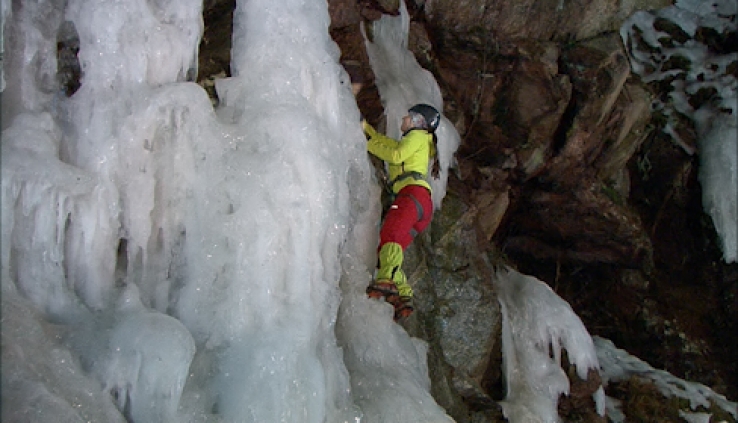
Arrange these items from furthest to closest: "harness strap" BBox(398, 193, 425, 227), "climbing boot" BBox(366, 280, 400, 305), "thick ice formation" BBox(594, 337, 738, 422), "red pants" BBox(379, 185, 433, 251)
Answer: "thick ice formation" BBox(594, 337, 738, 422) < "harness strap" BBox(398, 193, 425, 227) < "red pants" BBox(379, 185, 433, 251) < "climbing boot" BBox(366, 280, 400, 305)

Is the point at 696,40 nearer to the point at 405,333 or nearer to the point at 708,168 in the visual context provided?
the point at 708,168

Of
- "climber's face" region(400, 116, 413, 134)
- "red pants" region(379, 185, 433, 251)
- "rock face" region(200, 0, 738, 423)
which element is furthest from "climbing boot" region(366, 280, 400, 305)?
"climber's face" region(400, 116, 413, 134)

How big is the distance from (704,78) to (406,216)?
291 inches

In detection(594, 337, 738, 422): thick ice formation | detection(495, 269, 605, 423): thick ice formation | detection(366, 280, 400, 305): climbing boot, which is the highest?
detection(366, 280, 400, 305): climbing boot

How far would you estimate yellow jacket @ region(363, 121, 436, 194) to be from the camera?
4656 mm

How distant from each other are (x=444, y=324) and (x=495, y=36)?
313 centimetres

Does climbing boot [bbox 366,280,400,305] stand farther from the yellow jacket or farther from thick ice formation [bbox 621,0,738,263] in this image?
thick ice formation [bbox 621,0,738,263]

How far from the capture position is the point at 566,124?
728cm

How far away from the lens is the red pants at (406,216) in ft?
14.6

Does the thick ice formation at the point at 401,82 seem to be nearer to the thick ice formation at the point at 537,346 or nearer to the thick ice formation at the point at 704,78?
the thick ice formation at the point at 537,346

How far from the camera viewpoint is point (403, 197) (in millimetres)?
4602

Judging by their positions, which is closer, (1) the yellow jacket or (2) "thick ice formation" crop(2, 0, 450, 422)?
(2) "thick ice formation" crop(2, 0, 450, 422)

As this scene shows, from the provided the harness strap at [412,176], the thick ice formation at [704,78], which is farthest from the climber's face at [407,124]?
the thick ice formation at [704,78]

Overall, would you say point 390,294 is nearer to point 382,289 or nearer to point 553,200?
point 382,289
